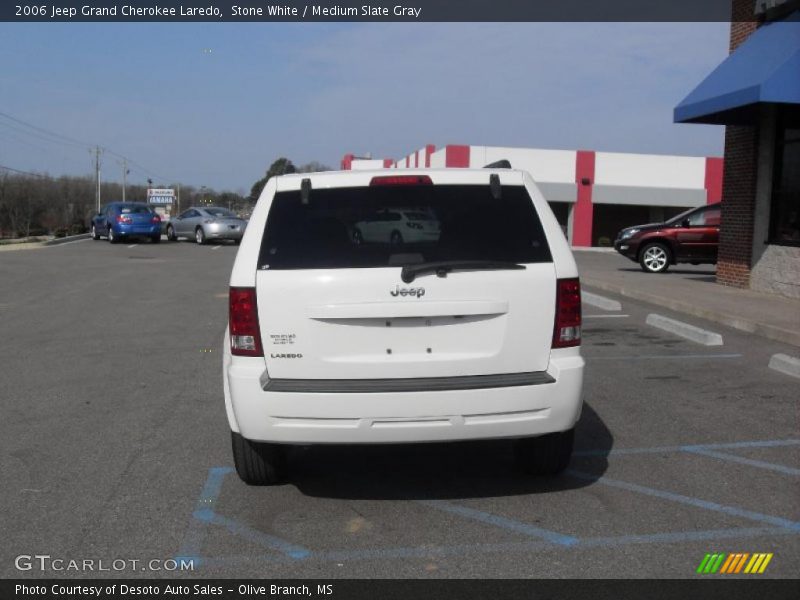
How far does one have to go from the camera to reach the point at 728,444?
234 inches

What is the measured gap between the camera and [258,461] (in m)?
4.89

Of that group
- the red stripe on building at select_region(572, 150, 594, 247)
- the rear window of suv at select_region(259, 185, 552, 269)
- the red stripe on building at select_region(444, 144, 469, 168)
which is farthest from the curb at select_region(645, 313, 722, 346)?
the red stripe on building at select_region(572, 150, 594, 247)

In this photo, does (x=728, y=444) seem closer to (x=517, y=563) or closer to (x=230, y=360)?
(x=517, y=563)

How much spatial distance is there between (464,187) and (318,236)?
2.90 ft

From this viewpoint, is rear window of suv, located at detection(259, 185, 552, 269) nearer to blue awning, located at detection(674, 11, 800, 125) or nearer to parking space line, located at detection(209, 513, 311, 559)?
parking space line, located at detection(209, 513, 311, 559)

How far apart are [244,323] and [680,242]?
58.7 feet

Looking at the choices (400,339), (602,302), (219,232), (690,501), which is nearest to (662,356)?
(602,302)

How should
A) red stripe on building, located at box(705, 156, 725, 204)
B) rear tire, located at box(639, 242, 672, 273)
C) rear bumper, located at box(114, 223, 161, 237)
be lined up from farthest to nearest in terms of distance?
red stripe on building, located at box(705, 156, 725, 204)
rear bumper, located at box(114, 223, 161, 237)
rear tire, located at box(639, 242, 672, 273)

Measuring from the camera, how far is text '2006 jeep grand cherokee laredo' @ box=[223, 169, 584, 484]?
4383 mm

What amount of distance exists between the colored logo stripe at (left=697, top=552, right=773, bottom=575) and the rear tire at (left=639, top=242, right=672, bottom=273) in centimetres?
1759

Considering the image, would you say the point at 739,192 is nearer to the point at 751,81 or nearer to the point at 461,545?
the point at 751,81

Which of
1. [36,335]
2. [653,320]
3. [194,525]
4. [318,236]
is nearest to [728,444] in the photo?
[318,236]

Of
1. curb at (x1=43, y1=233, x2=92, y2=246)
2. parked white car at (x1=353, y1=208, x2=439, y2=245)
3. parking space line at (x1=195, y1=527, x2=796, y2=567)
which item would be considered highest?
parked white car at (x1=353, y1=208, x2=439, y2=245)
